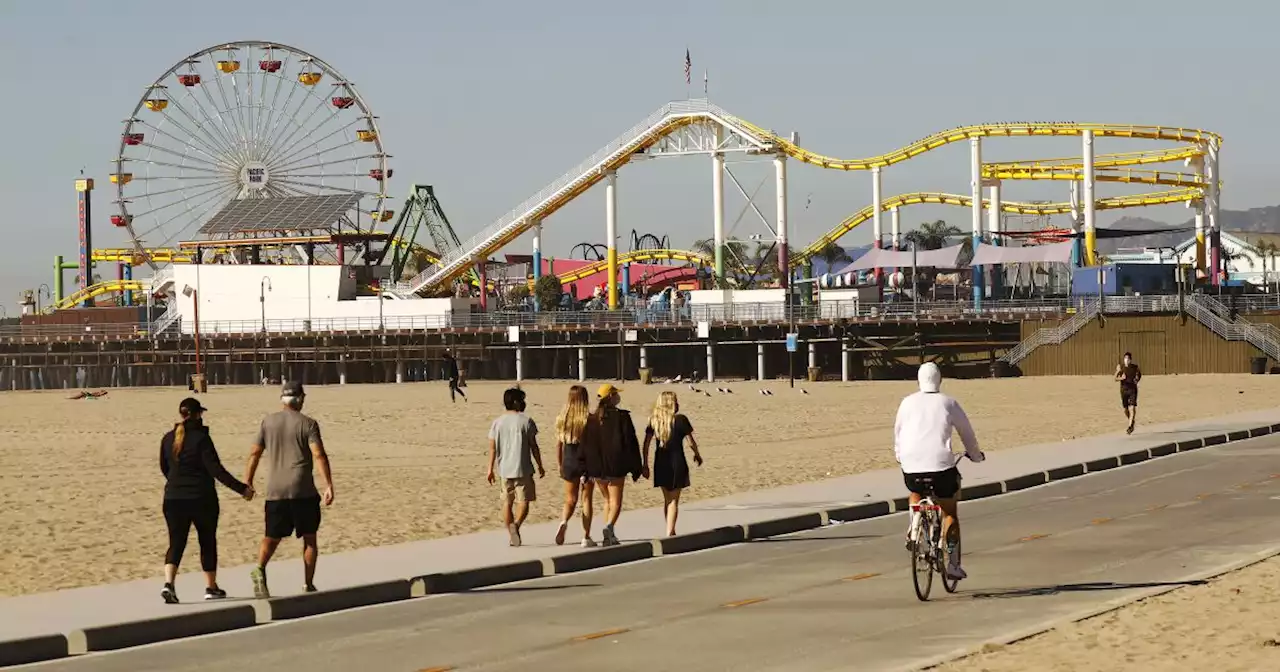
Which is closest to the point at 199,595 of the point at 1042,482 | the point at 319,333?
the point at 1042,482

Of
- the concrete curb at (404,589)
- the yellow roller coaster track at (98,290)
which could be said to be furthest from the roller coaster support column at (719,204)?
the concrete curb at (404,589)

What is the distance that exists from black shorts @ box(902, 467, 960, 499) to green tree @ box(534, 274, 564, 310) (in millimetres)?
106052

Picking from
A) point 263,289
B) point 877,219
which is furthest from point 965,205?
point 263,289

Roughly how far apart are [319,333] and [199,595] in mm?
91377

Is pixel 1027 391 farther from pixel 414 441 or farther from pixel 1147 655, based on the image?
pixel 1147 655

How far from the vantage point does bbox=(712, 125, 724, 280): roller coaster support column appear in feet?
334

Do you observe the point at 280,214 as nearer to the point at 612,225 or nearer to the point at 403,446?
the point at 612,225

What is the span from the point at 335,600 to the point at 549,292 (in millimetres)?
111728

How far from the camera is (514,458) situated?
1811cm

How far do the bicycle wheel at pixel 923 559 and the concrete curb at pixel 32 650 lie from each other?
6.26 metres

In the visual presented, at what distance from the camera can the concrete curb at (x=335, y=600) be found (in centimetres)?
1445

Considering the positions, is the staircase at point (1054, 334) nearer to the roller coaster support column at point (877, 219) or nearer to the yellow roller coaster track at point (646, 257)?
the roller coaster support column at point (877, 219)

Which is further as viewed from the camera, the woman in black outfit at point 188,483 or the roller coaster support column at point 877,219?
the roller coaster support column at point 877,219

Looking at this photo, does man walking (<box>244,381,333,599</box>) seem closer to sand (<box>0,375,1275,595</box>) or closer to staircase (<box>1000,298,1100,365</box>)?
sand (<box>0,375,1275,595</box>)
